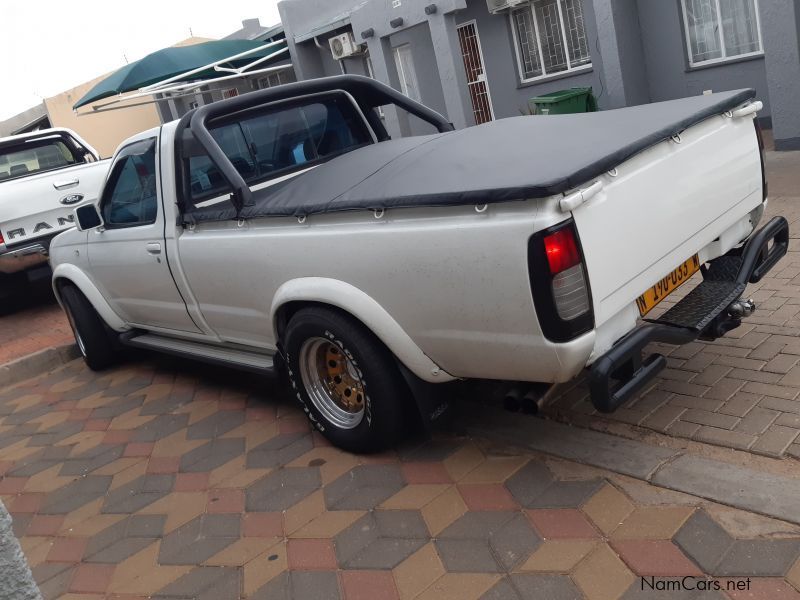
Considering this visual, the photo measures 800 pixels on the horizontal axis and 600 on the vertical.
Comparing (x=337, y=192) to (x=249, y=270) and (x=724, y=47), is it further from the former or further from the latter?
(x=724, y=47)

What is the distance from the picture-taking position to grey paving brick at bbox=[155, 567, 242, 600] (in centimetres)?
303

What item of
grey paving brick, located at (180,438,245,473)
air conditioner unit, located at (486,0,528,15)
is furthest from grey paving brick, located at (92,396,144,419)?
air conditioner unit, located at (486,0,528,15)

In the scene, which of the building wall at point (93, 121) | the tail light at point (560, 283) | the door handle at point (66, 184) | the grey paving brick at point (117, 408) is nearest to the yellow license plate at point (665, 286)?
the tail light at point (560, 283)

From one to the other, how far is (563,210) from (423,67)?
14059 millimetres

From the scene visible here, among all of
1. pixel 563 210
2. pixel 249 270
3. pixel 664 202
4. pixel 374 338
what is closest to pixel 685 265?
pixel 664 202

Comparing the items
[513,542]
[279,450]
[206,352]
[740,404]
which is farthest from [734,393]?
[206,352]

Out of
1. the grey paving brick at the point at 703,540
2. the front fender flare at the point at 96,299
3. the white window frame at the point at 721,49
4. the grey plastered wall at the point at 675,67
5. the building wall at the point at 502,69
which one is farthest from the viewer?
the building wall at the point at 502,69

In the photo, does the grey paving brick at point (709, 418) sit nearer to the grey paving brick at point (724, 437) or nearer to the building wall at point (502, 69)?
the grey paving brick at point (724, 437)

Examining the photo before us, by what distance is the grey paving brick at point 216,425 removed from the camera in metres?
4.62

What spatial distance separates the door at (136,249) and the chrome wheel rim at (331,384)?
1.18m

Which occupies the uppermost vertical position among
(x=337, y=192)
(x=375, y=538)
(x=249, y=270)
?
(x=337, y=192)

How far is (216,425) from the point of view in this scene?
15.5 ft

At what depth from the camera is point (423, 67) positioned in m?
16.0

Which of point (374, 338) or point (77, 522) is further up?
point (374, 338)
